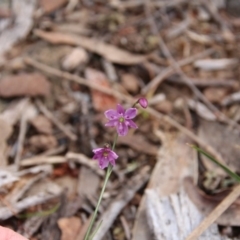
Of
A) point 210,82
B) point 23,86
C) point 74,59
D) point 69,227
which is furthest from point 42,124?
point 210,82

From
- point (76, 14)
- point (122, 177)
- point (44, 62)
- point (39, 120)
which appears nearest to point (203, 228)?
point (122, 177)

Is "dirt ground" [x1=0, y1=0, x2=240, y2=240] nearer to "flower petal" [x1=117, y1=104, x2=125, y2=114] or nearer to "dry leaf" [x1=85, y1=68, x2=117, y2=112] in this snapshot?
"dry leaf" [x1=85, y1=68, x2=117, y2=112]

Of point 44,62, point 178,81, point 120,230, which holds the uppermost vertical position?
point 44,62

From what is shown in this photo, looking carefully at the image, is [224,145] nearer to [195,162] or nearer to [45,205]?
[195,162]

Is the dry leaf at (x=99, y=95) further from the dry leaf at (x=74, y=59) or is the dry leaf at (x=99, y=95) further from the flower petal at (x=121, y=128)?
the flower petal at (x=121, y=128)

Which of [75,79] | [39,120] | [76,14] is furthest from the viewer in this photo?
[76,14]

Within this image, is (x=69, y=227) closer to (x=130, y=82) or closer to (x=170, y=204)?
(x=170, y=204)
